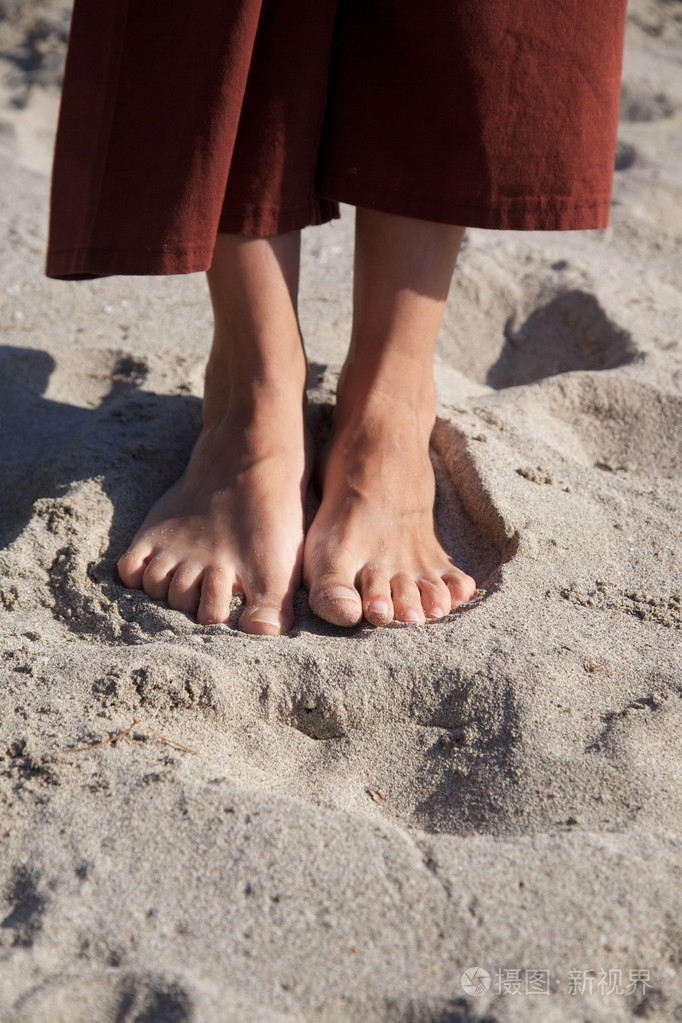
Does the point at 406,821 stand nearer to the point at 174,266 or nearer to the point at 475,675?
the point at 475,675

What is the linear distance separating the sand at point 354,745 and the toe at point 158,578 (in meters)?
0.02

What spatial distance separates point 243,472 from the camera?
4.92 ft

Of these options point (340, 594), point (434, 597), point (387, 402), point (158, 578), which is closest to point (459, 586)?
point (434, 597)

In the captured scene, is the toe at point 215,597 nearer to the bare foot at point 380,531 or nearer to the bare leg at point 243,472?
the bare leg at point 243,472

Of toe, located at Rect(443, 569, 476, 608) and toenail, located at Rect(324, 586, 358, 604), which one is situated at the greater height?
toe, located at Rect(443, 569, 476, 608)

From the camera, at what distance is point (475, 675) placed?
1192 millimetres

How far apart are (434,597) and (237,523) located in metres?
0.31

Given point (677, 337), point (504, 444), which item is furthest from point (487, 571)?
point (677, 337)

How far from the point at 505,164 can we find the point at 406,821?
0.89m

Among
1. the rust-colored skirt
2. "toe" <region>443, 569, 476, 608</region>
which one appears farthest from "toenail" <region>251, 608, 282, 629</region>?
the rust-colored skirt

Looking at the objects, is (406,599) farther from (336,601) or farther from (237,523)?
(237,523)

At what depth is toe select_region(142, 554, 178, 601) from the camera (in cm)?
140

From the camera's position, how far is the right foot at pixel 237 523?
4.57 ft

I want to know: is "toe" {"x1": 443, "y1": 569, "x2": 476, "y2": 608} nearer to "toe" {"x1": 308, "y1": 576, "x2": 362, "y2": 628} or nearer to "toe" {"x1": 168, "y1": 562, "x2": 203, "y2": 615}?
"toe" {"x1": 308, "y1": 576, "x2": 362, "y2": 628}
